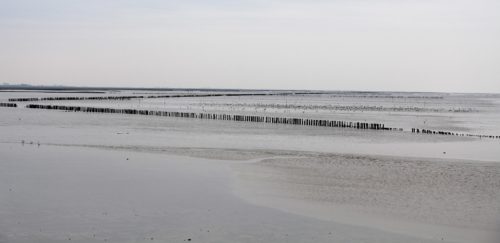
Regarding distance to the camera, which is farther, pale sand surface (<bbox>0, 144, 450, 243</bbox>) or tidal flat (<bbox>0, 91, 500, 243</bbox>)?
tidal flat (<bbox>0, 91, 500, 243</bbox>)

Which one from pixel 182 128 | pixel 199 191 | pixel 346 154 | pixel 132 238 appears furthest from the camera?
pixel 182 128

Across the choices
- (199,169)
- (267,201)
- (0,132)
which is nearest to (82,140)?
(0,132)

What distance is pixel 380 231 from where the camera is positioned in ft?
45.7

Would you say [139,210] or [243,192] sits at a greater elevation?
[139,210]

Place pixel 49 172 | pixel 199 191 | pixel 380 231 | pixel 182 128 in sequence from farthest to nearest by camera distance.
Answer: pixel 182 128 → pixel 49 172 → pixel 199 191 → pixel 380 231

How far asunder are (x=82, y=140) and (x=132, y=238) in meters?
21.6

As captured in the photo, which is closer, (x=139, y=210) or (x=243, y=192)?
(x=139, y=210)

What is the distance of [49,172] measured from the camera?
2095cm

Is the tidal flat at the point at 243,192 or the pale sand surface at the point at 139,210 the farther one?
the tidal flat at the point at 243,192

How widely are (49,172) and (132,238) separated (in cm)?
923

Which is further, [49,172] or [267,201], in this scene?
[49,172]

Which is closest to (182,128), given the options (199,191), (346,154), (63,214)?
(346,154)

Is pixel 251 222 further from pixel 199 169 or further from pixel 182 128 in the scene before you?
pixel 182 128

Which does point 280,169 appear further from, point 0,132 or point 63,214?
point 0,132
